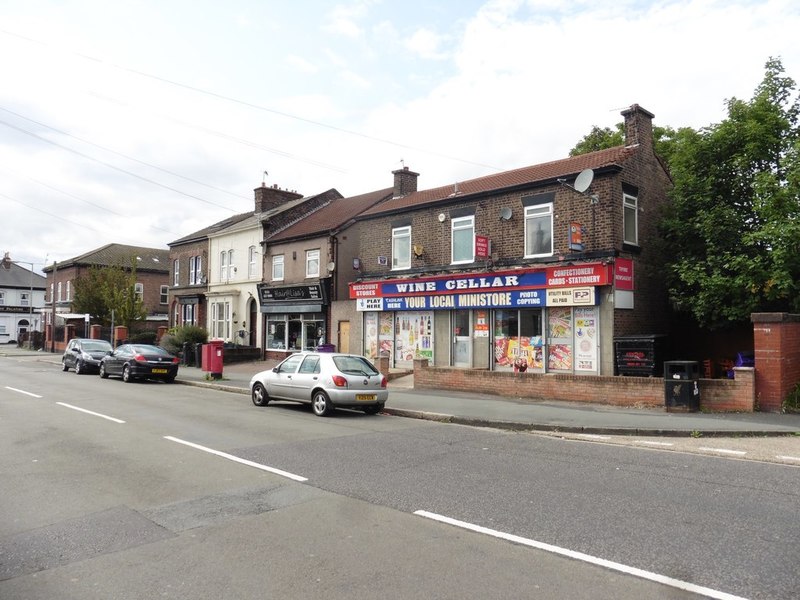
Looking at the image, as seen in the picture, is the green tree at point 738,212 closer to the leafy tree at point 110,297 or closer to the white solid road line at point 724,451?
the white solid road line at point 724,451

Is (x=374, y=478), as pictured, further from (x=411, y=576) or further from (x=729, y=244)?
(x=729, y=244)

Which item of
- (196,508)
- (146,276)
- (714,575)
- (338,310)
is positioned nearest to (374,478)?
(196,508)

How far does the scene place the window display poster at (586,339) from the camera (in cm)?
1717

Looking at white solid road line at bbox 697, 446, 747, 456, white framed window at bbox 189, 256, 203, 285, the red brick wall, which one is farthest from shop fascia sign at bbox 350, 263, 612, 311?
white framed window at bbox 189, 256, 203, 285

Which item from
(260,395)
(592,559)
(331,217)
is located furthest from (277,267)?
(592,559)

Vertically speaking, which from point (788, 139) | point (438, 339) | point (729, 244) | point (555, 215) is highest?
point (788, 139)

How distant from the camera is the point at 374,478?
730 cm

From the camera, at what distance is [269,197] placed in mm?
34125

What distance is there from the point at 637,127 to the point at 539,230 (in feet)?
14.7

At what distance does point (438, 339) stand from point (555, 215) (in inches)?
244

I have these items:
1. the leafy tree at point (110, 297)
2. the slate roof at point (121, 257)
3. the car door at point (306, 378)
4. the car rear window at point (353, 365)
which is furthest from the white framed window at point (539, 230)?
the slate roof at point (121, 257)

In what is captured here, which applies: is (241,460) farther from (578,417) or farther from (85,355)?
(85,355)

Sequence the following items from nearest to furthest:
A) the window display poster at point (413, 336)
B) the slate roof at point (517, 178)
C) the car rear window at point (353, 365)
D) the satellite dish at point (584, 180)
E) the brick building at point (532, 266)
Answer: the car rear window at point (353, 365), the satellite dish at point (584, 180), the brick building at point (532, 266), the slate roof at point (517, 178), the window display poster at point (413, 336)

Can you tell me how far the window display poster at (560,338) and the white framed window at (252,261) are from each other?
18.4 meters
